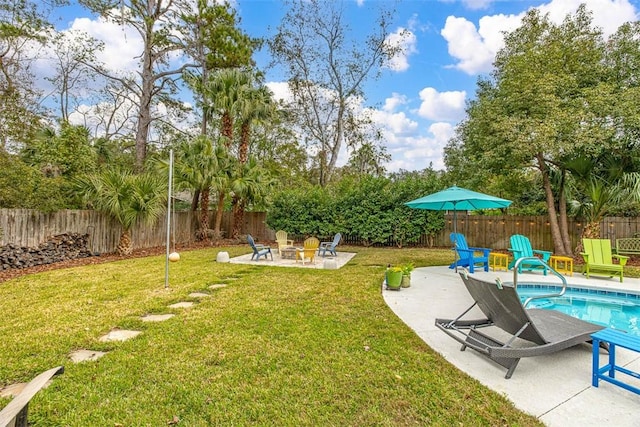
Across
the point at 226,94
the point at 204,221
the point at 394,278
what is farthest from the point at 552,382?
the point at 226,94

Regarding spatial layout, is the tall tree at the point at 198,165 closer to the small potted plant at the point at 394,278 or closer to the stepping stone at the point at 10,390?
the small potted plant at the point at 394,278

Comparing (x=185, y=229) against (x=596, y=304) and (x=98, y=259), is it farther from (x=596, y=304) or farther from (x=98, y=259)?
(x=596, y=304)

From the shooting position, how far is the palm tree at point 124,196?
965 centimetres

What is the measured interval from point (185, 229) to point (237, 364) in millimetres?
12275

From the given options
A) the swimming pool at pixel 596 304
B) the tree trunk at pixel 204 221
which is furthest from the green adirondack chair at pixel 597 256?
the tree trunk at pixel 204 221

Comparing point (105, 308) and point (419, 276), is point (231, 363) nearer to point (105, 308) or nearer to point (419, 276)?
point (105, 308)

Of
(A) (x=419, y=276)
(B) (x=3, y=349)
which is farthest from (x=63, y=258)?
(A) (x=419, y=276)

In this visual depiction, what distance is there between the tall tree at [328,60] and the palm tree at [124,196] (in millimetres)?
13105

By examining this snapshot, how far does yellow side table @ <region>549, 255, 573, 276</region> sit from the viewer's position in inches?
293

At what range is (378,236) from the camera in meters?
13.1

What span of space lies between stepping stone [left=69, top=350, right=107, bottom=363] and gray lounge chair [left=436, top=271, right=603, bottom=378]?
361cm

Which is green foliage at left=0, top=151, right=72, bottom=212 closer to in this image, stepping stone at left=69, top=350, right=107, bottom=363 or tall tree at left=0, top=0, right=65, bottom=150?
tall tree at left=0, top=0, right=65, bottom=150

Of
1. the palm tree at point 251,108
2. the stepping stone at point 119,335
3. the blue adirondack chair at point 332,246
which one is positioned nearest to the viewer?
the stepping stone at point 119,335

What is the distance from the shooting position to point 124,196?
984 centimetres
